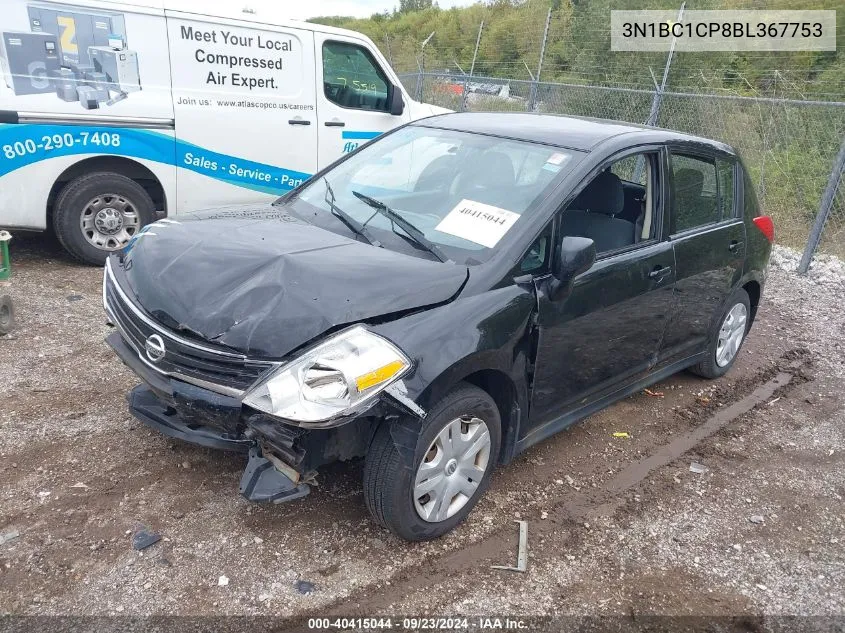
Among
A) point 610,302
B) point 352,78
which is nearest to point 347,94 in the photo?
point 352,78

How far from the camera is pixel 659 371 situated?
438 cm

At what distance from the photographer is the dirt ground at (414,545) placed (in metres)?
2.72

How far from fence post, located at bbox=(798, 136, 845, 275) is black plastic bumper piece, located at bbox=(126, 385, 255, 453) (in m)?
7.54

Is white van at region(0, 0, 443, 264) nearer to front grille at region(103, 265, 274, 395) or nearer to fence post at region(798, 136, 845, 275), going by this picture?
front grille at region(103, 265, 274, 395)

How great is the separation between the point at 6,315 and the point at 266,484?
3029mm

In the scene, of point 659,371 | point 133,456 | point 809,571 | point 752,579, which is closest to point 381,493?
point 133,456

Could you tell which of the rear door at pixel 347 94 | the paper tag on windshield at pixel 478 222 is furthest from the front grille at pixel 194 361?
the rear door at pixel 347 94

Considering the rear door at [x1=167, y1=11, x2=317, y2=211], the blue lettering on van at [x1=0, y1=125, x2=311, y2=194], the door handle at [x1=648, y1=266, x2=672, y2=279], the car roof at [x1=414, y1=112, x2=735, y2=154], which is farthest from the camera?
the rear door at [x1=167, y1=11, x2=317, y2=211]

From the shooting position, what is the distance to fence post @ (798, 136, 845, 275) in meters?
7.68

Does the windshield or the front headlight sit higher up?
the windshield

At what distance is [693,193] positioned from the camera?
430cm

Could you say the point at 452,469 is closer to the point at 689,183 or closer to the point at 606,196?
the point at 606,196

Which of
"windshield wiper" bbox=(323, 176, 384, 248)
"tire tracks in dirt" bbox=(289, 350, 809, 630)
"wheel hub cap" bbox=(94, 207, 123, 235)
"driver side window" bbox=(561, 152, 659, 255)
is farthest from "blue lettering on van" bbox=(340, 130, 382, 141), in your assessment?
"tire tracks in dirt" bbox=(289, 350, 809, 630)

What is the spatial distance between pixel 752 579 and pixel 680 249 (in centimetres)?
184
